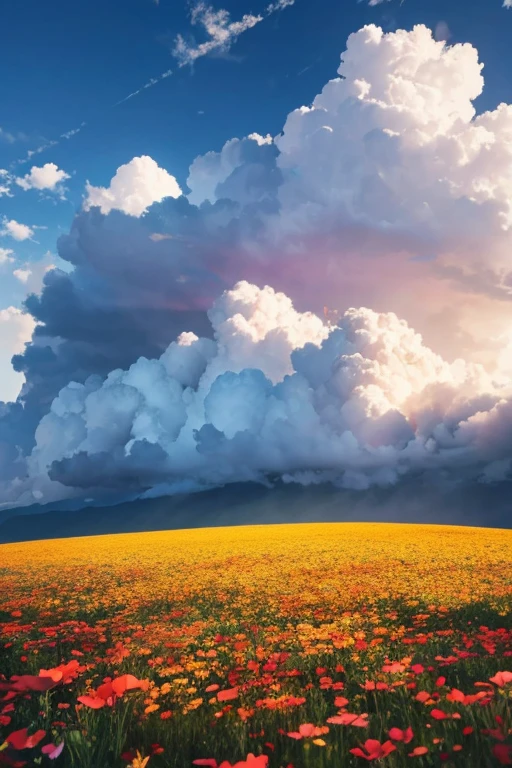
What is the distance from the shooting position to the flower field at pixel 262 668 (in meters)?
4.59

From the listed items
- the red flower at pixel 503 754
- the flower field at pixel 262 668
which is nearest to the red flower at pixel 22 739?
the flower field at pixel 262 668

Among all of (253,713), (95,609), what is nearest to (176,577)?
(95,609)

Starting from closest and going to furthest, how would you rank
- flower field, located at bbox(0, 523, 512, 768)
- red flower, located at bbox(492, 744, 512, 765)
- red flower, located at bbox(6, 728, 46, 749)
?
red flower, located at bbox(492, 744, 512, 765)
red flower, located at bbox(6, 728, 46, 749)
flower field, located at bbox(0, 523, 512, 768)

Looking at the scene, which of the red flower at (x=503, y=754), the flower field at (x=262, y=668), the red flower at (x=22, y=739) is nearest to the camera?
the red flower at (x=503, y=754)

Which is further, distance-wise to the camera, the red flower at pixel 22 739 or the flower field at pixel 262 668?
the flower field at pixel 262 668

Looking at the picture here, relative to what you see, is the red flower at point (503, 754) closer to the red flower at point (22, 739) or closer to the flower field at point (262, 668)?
the flower field at point (262, 668)

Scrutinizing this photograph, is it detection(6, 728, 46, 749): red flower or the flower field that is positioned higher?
detection(6, 728, 46, 749): red flower

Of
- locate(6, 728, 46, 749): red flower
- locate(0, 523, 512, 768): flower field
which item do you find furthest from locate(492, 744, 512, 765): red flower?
locate(6, 728, 46, 749): red flower

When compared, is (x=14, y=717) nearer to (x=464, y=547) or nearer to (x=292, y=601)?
(x=292, y=601)

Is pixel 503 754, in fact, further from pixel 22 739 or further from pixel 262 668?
pixel 262 668

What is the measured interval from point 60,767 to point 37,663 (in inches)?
207

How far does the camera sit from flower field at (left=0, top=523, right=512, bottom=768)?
4.59 meters

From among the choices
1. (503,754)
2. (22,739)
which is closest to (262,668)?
(22,739)

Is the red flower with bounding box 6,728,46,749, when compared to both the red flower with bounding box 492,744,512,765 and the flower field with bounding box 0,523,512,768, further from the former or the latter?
the red flower with bounding box 492,744,512,765
